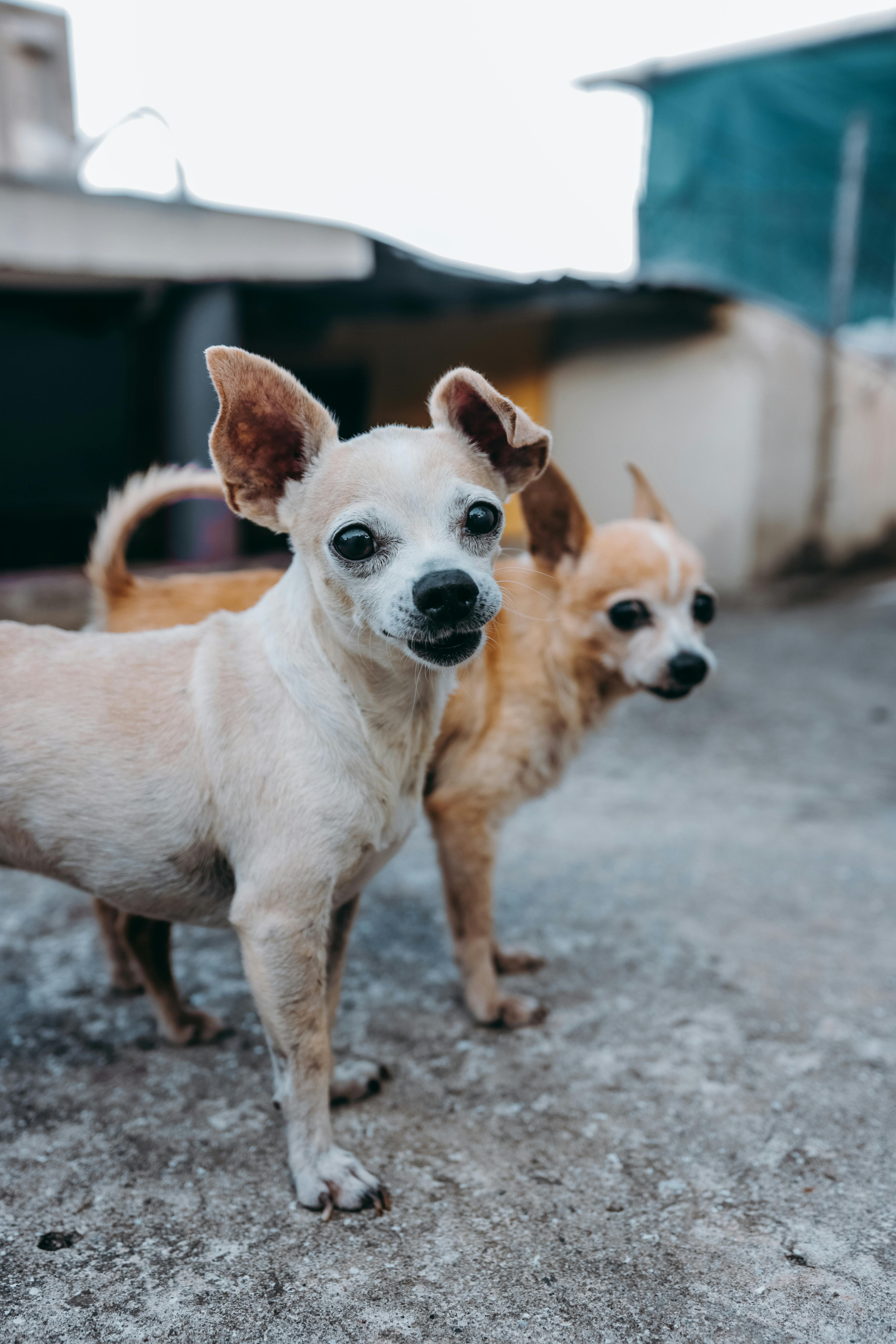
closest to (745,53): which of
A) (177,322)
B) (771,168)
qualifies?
(771,168)

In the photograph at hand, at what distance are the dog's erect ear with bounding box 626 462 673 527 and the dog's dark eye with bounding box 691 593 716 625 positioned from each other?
0.29m

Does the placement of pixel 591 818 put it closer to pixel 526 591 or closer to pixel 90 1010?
pixel 526 591

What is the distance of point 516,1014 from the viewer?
8.25ft

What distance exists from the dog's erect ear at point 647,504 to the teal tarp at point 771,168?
6.96 meters

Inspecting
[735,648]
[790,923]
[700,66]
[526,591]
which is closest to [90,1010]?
[526,591]

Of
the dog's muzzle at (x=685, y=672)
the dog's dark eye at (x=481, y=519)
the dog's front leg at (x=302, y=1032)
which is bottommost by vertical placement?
the dog's front leg at (x=302, y=1032)

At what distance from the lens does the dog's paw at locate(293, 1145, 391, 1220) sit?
1850 millimetres

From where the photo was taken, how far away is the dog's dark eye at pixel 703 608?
2541 mm

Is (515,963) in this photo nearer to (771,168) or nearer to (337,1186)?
(337,1186)

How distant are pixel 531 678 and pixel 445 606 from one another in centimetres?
110

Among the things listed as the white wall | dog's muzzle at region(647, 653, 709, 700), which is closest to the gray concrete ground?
dog's muzzle at region(647, 653, 709, 700)

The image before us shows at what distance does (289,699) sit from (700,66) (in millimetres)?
10157

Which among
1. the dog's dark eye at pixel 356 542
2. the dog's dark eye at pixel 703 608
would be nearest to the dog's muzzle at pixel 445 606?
the dog's dark eye at pixel 356 542

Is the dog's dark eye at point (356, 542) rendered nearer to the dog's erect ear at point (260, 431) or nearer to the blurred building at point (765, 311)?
the dog's erect ear at point (260, 431)
